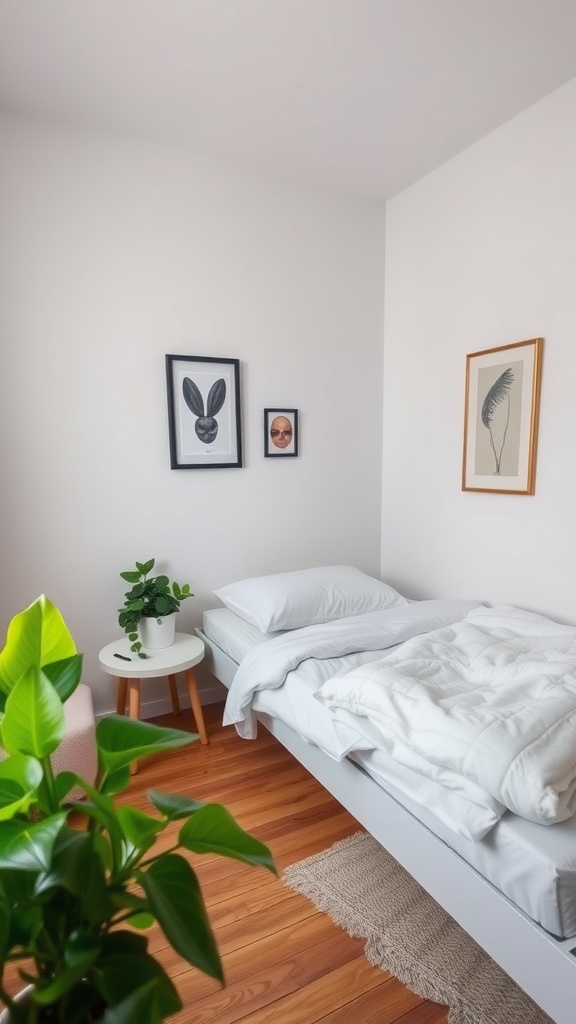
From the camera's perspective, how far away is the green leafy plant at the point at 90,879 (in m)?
0.49

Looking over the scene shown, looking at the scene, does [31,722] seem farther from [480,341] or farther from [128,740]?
[480,341]

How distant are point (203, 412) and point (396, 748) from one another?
177cm

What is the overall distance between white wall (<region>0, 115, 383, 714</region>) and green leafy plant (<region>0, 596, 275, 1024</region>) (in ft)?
5.83

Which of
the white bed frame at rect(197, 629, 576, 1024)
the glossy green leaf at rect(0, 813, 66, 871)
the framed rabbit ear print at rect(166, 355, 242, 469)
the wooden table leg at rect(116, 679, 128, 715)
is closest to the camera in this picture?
the glossy green leaf at rect(0, 813, 66, 871)

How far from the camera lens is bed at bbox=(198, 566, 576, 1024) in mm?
971

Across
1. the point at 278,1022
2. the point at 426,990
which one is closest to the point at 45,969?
the point at 278,1022

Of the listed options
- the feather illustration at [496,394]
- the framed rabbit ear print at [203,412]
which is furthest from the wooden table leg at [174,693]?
the feather illustration at [496,394]

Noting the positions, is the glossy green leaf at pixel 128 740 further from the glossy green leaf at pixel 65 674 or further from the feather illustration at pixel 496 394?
the feather illustration at pixel 496 394

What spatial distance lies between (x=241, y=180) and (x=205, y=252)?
1.37ft

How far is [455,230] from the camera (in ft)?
8.06

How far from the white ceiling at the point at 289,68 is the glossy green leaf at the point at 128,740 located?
2.06 m

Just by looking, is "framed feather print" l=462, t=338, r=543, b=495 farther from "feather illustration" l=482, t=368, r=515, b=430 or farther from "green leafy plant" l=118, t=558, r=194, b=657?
"green leafy plant" l=118, t=558, r=194, b=657

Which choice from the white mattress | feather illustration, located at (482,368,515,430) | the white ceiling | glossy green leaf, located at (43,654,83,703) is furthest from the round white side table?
the white ceiling

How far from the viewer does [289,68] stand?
73.5 inches
